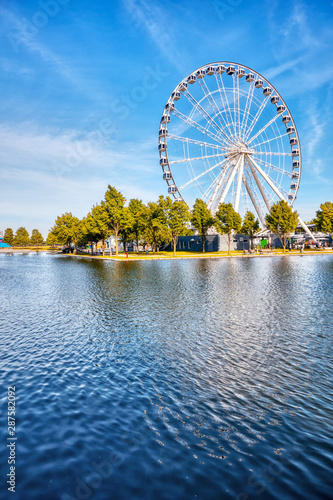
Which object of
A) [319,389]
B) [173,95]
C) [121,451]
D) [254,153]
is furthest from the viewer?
[254,153]

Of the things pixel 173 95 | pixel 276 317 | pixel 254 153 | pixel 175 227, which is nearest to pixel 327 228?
pixel 254 153

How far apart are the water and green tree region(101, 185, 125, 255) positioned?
57.4 meters

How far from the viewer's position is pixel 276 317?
16.6 meters

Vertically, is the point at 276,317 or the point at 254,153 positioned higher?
the point at 254,153

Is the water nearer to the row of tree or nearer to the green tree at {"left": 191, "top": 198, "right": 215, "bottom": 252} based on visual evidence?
the row of tree

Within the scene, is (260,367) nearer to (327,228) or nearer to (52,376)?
(52,376)

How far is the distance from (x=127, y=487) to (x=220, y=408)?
318 cm

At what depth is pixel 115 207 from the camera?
74.6 meters

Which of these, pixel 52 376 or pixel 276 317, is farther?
pixel 276 317

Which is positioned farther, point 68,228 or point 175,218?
point 68,228

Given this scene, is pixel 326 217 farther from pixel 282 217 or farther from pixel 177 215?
pixel 177 215

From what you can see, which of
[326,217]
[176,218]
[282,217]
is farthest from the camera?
[326,217]

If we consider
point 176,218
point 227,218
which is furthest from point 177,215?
point 227,218

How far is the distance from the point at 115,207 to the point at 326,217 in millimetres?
61309
